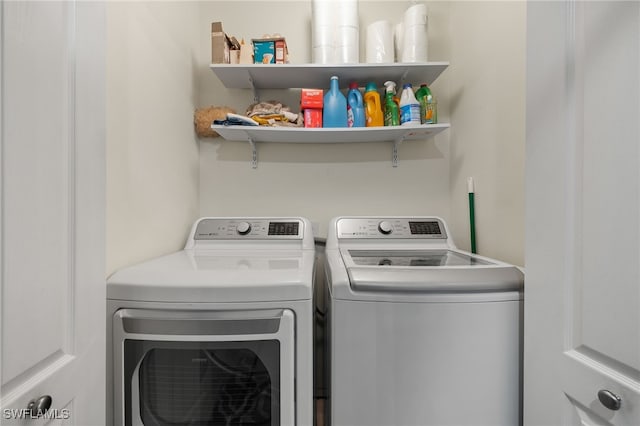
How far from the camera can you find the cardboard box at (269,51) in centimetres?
169

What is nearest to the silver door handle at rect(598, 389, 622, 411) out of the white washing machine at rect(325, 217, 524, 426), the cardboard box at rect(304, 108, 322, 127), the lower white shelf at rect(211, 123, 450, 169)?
the white washing machine at rect(325, 217, 524, 426)

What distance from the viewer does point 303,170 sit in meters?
1.99

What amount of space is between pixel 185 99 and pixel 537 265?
1.81 metres

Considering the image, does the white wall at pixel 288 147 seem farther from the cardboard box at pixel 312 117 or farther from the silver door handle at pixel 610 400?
the silver door handle at pixel 610 400

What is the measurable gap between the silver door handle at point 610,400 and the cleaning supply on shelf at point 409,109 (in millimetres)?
1310

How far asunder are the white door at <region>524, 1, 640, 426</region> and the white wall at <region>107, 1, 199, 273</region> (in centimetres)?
132

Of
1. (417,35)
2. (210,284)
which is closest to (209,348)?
(210,284)

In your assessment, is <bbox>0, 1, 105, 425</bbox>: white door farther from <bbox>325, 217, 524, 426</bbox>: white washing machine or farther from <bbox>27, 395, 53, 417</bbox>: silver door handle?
<bbox>325, 217, 524, 426</bbox>: white washing machine

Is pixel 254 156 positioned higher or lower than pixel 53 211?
higher

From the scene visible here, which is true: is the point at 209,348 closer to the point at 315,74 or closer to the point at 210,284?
the point at 210,284

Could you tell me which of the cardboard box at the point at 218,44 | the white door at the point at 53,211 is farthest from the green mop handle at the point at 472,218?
the white door at the point at 53,211

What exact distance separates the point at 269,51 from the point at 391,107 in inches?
28.8

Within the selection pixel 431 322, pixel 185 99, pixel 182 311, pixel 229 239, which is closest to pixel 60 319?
pixel 182 311

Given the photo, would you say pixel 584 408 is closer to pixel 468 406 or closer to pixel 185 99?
pixel 468 406
